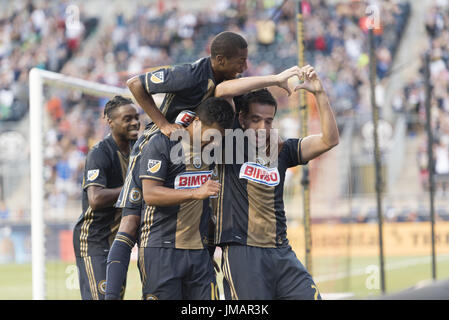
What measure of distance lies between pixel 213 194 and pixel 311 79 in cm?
101

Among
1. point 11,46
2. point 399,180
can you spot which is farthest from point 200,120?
point 11,46

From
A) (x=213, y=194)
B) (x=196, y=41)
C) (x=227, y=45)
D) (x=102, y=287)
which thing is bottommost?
(x=102, y=287)

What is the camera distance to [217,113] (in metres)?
4.62

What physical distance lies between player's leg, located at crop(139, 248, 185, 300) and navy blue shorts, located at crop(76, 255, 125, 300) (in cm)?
130

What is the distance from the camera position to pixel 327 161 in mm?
14328

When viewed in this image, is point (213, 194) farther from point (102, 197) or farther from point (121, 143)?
point (121, 143)

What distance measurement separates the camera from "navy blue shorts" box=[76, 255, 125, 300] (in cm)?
593

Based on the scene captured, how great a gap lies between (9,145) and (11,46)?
8.68 m

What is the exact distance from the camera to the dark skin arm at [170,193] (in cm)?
443

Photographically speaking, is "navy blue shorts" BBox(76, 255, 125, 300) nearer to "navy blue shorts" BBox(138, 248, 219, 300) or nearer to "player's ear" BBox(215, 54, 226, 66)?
"navy blue shorts" BBox(138, 248, 219, 300)

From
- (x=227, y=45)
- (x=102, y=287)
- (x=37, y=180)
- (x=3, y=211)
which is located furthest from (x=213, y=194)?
(x=3, y=211)

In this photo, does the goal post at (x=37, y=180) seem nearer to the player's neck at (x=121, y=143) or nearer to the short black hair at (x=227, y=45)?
the player's neck at (x=121, y=143)

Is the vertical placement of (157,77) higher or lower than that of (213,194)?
higher
